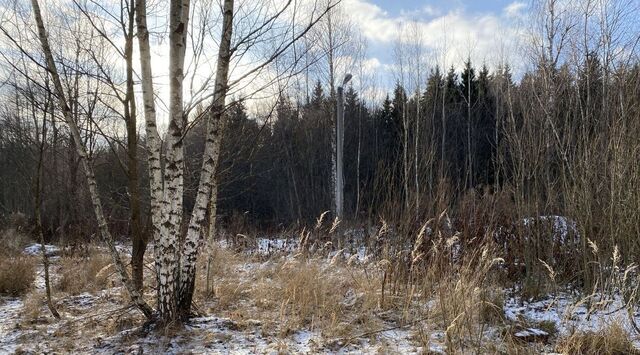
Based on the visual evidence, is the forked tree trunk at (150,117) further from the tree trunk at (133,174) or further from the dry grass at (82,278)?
the dry grass at (82,278)

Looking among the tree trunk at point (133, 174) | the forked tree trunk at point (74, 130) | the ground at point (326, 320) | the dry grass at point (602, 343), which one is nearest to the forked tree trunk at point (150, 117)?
the forked tree trunk at point (74, 130)

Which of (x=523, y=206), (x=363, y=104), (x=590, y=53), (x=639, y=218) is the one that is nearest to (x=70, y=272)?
(x=523, y=206)

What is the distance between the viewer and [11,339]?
3.66 metres

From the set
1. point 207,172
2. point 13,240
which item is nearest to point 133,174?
point 207,172

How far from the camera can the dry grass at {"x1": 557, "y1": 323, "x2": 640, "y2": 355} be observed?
9.94ft

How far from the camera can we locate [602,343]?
3.10m

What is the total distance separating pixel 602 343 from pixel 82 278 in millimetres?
6158

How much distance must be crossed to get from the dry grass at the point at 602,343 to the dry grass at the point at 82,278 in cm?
496

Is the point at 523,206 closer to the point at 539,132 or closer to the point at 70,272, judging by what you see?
the point at 539,132

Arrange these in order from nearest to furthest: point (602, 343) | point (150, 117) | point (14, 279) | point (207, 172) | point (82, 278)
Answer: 1. point (602, 343)
2. point (150, 117)
3. point (207, 172)
4. point (14, 279)
5. point (82, 278)

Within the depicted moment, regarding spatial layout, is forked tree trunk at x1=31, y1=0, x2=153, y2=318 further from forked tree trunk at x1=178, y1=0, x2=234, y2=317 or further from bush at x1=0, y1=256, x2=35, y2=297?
bush at x1=0, y1=256, x2=35, y2=297

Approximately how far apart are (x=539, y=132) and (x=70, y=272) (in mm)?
6851

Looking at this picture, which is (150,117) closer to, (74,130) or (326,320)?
(74,130)

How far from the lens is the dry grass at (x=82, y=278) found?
5.67m
